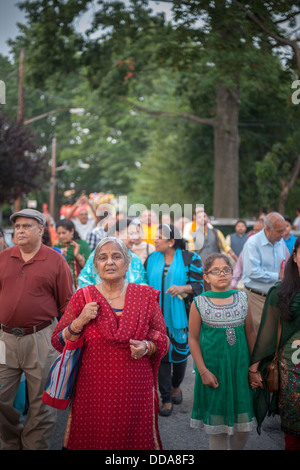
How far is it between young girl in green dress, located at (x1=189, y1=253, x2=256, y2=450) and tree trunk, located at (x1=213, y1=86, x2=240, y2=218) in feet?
53.6

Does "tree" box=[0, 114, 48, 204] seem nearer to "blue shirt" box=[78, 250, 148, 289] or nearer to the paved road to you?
"blue shirt" box=[78, 250, 148, 289]

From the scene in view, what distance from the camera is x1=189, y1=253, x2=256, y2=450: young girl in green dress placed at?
3.62 metres

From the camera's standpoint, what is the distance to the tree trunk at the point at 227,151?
20.0 m

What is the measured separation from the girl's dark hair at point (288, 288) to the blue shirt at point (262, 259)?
2.32m

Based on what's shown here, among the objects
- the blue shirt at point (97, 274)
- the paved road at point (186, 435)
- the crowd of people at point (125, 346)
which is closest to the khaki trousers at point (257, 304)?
the paved road at point (186, 435)

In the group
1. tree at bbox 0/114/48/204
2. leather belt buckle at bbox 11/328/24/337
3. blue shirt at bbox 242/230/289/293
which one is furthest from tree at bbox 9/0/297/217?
leather belt buckle at bbox 11/328/24/337

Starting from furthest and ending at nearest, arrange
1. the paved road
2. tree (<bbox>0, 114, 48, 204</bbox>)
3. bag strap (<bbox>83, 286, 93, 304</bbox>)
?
1. tree (<bbox>0, 114, 48, 204</bbox>)
2. the paved road
3. bag strap (<bbox>83, 286, 93, 304</bbox>)

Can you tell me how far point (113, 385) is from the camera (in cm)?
324

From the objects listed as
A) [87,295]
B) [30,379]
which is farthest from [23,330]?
[87,295]

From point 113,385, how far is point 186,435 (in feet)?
6.19

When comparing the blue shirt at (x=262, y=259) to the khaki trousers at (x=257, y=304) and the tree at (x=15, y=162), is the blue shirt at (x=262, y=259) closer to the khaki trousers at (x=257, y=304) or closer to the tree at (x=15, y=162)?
the khaki trousers at (x=257, y=304)

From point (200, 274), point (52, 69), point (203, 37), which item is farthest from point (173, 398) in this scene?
→ point (52, 69)

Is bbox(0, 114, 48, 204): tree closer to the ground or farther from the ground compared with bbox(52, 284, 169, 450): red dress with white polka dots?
farther from the ground
